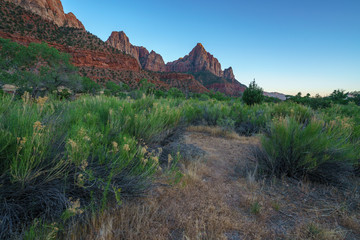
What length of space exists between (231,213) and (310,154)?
5.18ft

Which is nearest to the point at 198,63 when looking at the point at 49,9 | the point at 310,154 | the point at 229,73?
the point at 229,73

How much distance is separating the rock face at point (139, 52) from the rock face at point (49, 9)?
127 ft

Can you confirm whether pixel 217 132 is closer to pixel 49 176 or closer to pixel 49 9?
pixel 49 176

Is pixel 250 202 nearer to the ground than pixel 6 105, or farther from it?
nearer to the ground

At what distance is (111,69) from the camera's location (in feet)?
225

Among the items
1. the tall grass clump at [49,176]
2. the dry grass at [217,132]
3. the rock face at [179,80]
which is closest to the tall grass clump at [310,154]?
the dry grass at [217,132]

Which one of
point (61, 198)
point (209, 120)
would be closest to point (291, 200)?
point (61, 198)

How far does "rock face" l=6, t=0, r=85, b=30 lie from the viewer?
80000 millimetres

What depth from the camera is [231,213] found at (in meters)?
1.69

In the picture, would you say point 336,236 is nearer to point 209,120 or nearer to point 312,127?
point 312,127

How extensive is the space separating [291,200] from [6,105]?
3651 mm

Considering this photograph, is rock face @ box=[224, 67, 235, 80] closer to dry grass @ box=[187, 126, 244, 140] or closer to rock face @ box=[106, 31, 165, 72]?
rock face @ box=[106, 31, 165, 72]

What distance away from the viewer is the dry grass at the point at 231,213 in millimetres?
1389

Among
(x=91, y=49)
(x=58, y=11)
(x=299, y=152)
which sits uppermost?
(x=58, y=11)
